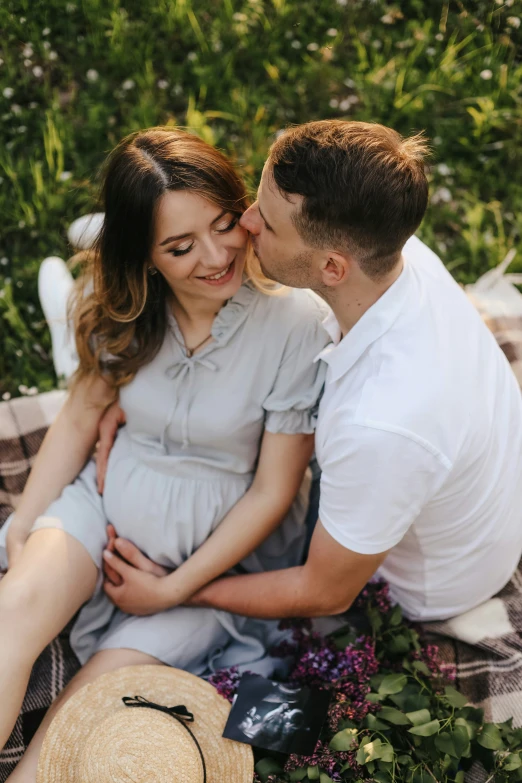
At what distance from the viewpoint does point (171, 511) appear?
243 cm

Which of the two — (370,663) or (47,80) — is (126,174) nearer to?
(370,663)

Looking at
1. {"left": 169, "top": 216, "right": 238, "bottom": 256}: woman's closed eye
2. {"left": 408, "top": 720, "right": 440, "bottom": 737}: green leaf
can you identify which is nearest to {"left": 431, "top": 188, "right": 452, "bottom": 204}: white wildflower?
{"left": 169, "top": 216, "right": 238, "bottom": 256}: woman's closed eye

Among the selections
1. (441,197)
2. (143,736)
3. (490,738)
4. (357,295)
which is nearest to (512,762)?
(490,738)

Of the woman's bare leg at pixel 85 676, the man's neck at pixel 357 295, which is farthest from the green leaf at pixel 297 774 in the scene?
the man's neck at pixel 357 295

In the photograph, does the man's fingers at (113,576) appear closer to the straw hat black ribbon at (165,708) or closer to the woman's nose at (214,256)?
the straw hat black ribbon at (165,708)

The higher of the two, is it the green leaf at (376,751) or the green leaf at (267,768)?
the green leaf at (376,751)

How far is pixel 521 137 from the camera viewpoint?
4.09m

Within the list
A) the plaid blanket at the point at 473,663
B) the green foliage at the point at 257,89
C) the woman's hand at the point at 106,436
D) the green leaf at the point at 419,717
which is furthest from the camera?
the green foliage at the point at 257,89

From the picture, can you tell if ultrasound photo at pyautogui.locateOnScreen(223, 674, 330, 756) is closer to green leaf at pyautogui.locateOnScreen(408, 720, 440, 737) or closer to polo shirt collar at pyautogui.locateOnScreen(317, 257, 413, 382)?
green leaf at pyautogui.locateOnScreen(408, 720, 440, 737)

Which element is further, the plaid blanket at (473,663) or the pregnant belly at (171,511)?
the pregnant belly at (171,511)

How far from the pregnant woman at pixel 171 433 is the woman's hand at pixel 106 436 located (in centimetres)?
3

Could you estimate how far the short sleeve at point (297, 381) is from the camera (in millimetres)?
2258

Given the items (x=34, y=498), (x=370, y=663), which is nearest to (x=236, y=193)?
(x=34, y=498)

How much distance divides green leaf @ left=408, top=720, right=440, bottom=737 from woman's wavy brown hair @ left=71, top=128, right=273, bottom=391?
1.30 metres
